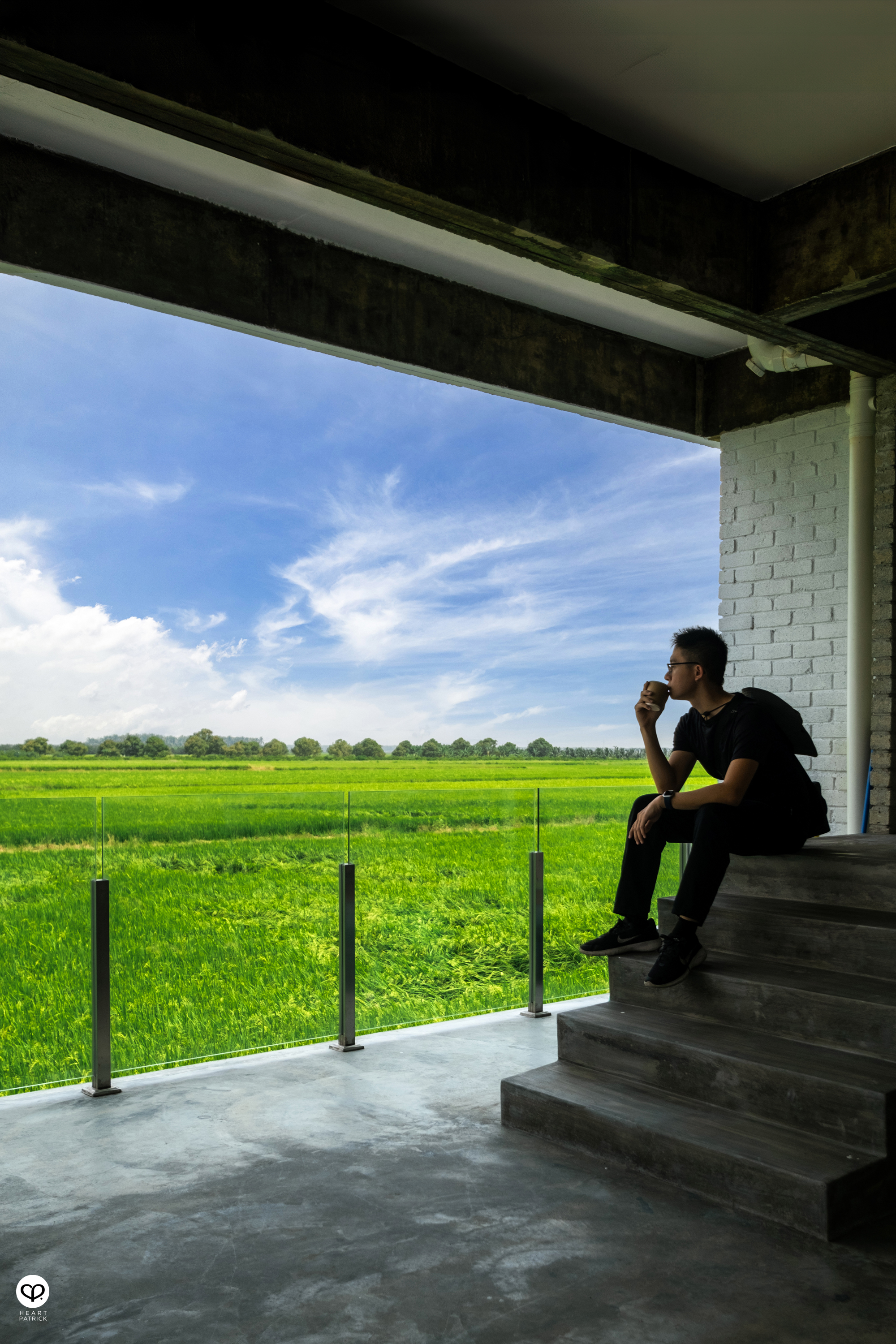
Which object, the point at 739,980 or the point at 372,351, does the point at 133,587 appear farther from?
the point at 739,980

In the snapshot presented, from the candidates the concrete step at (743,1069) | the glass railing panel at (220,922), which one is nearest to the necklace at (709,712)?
the concrete step at (743,1069)

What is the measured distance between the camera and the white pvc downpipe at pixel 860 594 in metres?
5.47

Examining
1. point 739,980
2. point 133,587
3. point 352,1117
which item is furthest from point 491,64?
point 133,587

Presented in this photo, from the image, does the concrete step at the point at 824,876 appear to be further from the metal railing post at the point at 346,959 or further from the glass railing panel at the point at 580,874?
the metal railing post at the point at 346,959

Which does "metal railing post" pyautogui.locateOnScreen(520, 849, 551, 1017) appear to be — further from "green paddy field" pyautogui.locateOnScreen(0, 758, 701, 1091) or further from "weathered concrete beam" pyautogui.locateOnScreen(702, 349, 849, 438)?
"weathered concrete beam" pyautogui.locateOnScreen(702, 349, 849, 438)

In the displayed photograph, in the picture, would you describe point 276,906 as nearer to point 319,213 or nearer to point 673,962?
point 673,962

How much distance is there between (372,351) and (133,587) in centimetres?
2832

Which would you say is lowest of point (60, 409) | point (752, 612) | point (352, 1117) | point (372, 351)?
point (352, 1117)

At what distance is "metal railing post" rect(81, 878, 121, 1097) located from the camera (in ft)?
12.7

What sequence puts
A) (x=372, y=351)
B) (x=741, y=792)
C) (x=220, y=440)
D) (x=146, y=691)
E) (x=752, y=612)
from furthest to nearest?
(x=220, y=440) < (x=146, y=691) < (x=752, y=612) < (x=372, y=351) < (x=741, y=792)

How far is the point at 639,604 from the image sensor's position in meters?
39.4

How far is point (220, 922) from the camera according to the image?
14.1ft

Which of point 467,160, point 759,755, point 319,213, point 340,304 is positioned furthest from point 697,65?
point 759,755

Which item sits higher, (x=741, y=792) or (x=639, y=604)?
(x=639, y=604)
